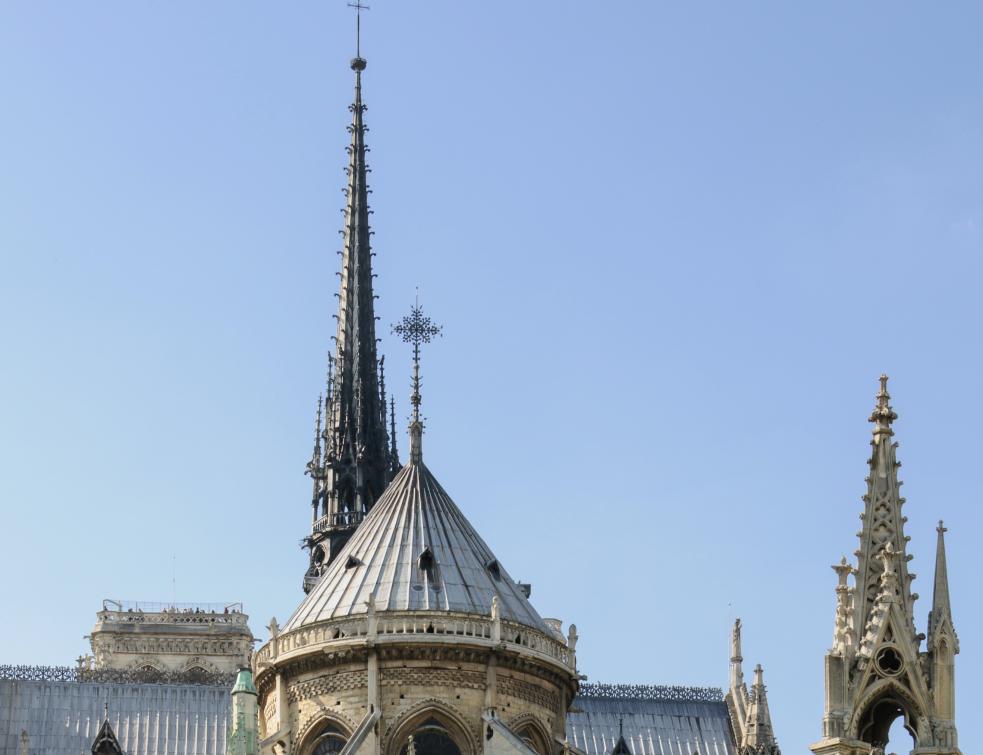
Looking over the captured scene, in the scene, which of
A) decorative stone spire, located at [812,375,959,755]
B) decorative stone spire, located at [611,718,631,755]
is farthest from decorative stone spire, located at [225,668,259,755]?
decorative stone spire, located at [611,718,631,755]

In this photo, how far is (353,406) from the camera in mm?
123438

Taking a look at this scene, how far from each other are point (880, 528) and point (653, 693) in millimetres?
60260

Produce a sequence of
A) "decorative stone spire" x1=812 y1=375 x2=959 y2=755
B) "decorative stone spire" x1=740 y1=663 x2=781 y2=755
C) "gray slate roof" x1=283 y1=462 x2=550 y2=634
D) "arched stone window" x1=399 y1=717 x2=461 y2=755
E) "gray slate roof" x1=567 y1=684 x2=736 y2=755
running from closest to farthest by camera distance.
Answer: "decorative stone spire" x1=812 y1=375 x2=959 y2=755, "arched stone window" x1=399 y1=717 x2=461 y2=755, "gray slate roof" x1=283 y1=462 x2=550 y2=634, "decorative stone spire" x1=740 y1=663 x2=781 y2=755, "gray slate roof" x1=567 y1=684 x2=736 y2=755

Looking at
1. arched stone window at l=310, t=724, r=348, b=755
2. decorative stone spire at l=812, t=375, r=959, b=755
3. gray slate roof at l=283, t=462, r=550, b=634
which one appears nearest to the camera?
decorative stone spire at l=812, t=375, r=959, b=755

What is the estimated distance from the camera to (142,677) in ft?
405

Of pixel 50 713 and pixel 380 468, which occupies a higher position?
pixel 380 468

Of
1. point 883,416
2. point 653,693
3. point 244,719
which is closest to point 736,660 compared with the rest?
point 653,693

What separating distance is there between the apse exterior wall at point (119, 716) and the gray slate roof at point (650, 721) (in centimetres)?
1327

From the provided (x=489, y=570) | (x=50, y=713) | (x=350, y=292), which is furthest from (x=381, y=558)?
(x=350, y=292)

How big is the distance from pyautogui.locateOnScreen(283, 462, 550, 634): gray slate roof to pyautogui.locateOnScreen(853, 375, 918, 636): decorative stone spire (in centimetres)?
3539

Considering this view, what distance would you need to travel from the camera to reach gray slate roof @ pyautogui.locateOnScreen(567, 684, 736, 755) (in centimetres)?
10088

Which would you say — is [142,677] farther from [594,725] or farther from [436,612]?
[436,612]

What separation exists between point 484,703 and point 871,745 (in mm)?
35729

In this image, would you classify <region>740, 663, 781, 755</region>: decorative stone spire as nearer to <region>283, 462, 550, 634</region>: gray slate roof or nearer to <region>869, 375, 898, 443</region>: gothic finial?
<region>283, 462, 550, 634</region>: gray slate roof
